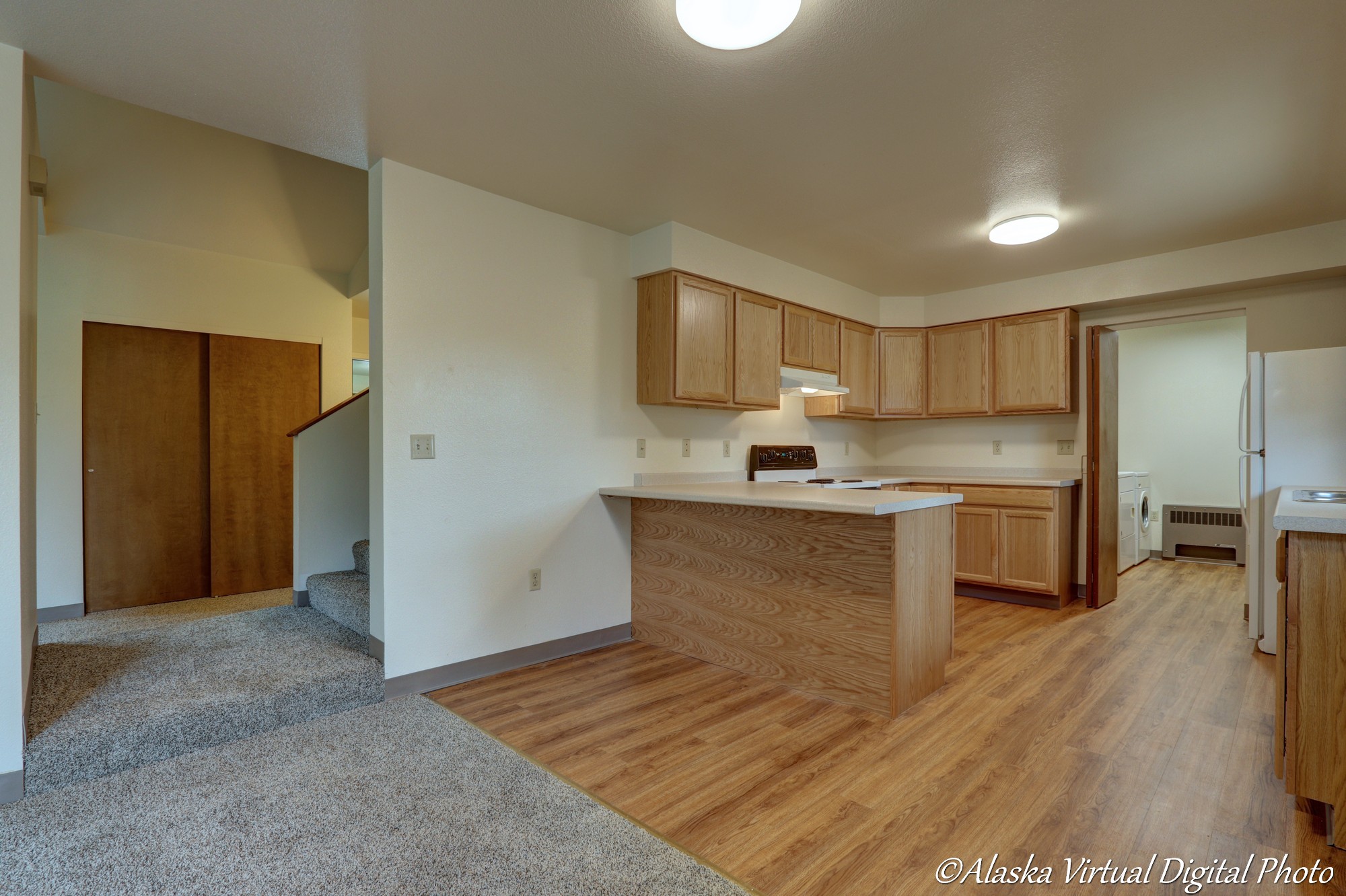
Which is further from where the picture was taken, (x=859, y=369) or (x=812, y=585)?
(x=859, y=369)

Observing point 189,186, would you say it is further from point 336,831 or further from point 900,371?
point 900,371

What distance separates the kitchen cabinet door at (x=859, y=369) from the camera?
4.93m

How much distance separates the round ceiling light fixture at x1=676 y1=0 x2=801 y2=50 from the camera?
1.73m

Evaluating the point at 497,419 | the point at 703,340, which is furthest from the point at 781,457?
the point at 497,419

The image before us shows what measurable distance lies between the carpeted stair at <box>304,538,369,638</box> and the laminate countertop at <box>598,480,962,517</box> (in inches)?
53.2

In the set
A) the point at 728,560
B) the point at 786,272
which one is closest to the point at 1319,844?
the point at 728,560

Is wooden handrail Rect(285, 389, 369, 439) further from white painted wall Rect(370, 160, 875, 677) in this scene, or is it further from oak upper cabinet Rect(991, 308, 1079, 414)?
oak upper cabinet Rect(991, 308, 1079, 414)

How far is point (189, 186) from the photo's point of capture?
3941 millimetres

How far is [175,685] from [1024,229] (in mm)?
4466

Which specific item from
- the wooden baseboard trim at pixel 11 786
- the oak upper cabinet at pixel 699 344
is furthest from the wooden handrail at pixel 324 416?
the wooden baseboard trim at pixel 11 786

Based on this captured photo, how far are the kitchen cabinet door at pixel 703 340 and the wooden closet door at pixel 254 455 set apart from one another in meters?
2.85

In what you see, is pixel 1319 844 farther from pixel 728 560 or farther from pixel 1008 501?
pixel 1008 501

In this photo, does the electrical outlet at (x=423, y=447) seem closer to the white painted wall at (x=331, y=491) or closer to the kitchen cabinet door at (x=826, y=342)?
the white painted wall at (x=331, y=491)

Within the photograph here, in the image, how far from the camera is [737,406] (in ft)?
13.2
